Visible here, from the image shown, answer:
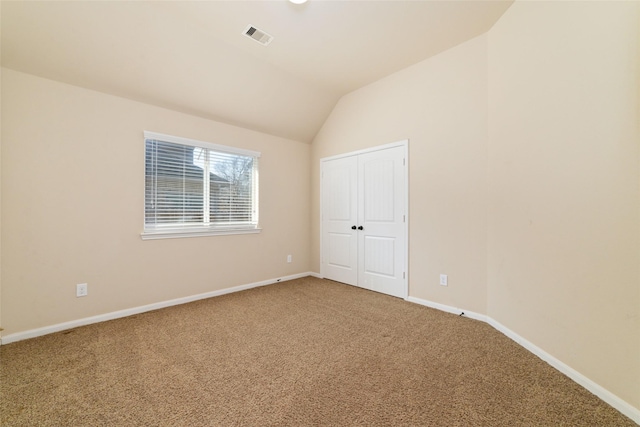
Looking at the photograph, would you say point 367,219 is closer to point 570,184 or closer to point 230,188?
point 230,188

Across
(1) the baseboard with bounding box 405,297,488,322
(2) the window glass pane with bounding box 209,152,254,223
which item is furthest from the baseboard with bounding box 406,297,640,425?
(2) the window glass pane with bounding box 209,152,254,223

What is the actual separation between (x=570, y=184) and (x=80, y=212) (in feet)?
14.2

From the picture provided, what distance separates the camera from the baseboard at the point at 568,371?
1413 mm

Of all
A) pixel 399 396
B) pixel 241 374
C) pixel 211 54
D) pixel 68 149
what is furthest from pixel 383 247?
pixel 68 149

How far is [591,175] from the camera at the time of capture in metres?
1.65

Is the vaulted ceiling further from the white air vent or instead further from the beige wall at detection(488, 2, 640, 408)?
the beige wall at detection(488, 2, 640, 408)

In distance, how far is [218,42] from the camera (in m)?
2.74

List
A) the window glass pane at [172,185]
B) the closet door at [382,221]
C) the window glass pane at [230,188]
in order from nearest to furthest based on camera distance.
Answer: the window glass pane at [172,185] → the closet door at [382,221] → the window glass pane at [230,188]

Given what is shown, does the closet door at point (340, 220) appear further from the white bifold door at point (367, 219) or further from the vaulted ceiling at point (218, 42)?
the vaulted ceiling at point (218, 42)

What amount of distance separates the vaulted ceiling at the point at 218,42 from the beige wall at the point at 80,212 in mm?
258

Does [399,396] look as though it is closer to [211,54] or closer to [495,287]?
[495,287]

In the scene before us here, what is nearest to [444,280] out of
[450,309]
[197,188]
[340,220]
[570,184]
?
[450,309]

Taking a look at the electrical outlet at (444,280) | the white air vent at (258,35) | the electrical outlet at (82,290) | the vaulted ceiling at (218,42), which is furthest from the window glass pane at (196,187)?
the electrical outlet at (444,280)

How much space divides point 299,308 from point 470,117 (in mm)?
2933
